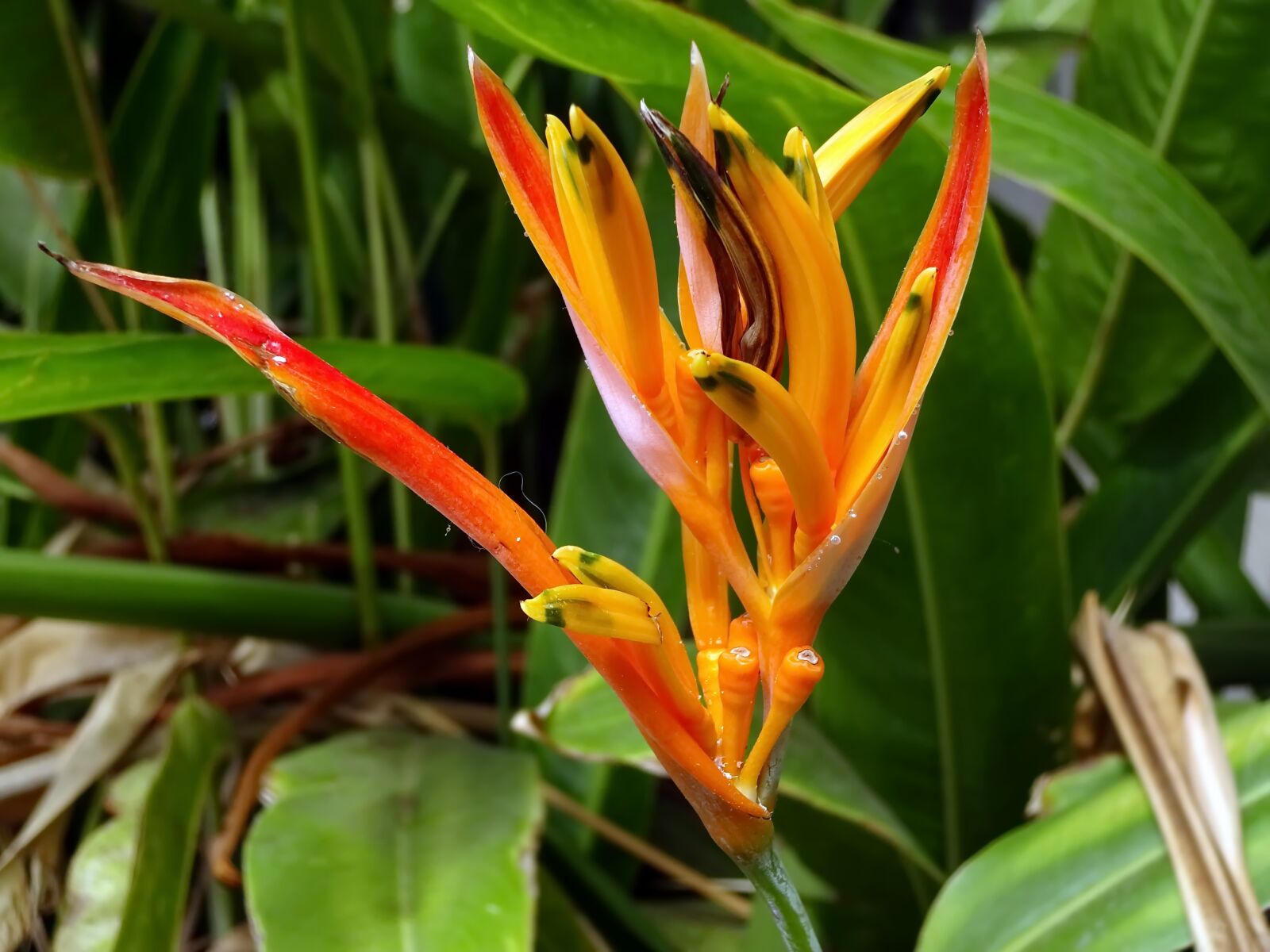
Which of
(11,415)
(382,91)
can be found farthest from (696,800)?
(382,91)

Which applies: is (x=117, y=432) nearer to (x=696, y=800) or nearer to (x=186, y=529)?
(x=186, y=529)

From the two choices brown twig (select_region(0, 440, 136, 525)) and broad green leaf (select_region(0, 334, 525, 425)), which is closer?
broad green leaf (select_region(0, 334, 525, 425))

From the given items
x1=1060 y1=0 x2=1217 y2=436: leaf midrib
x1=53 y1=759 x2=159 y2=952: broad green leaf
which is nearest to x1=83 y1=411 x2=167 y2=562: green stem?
x1=53 y1=759 x2=159 y2=952: broad green leaf

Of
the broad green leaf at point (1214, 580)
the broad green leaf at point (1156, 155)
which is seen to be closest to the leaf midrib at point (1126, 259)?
the broad green leaf at point (1156, 155)

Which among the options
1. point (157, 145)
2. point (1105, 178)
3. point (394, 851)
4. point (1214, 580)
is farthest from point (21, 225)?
point (1214, 580)

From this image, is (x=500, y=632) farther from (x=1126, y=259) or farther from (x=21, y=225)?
(x=21, y=225)

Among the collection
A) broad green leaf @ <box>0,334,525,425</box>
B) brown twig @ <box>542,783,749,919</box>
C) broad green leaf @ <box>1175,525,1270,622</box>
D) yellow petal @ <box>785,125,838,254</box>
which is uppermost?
yellow petal @ <box>785,125,838,254</box>

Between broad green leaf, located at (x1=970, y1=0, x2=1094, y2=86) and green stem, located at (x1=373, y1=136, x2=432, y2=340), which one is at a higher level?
broad green leaf, located at (x1=970, y1=0, x2=1094, y2=86)

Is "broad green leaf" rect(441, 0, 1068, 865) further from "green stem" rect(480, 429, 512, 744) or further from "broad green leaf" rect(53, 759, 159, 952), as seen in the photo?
"broad green leaf" rect(53, 759, 159, 952)
